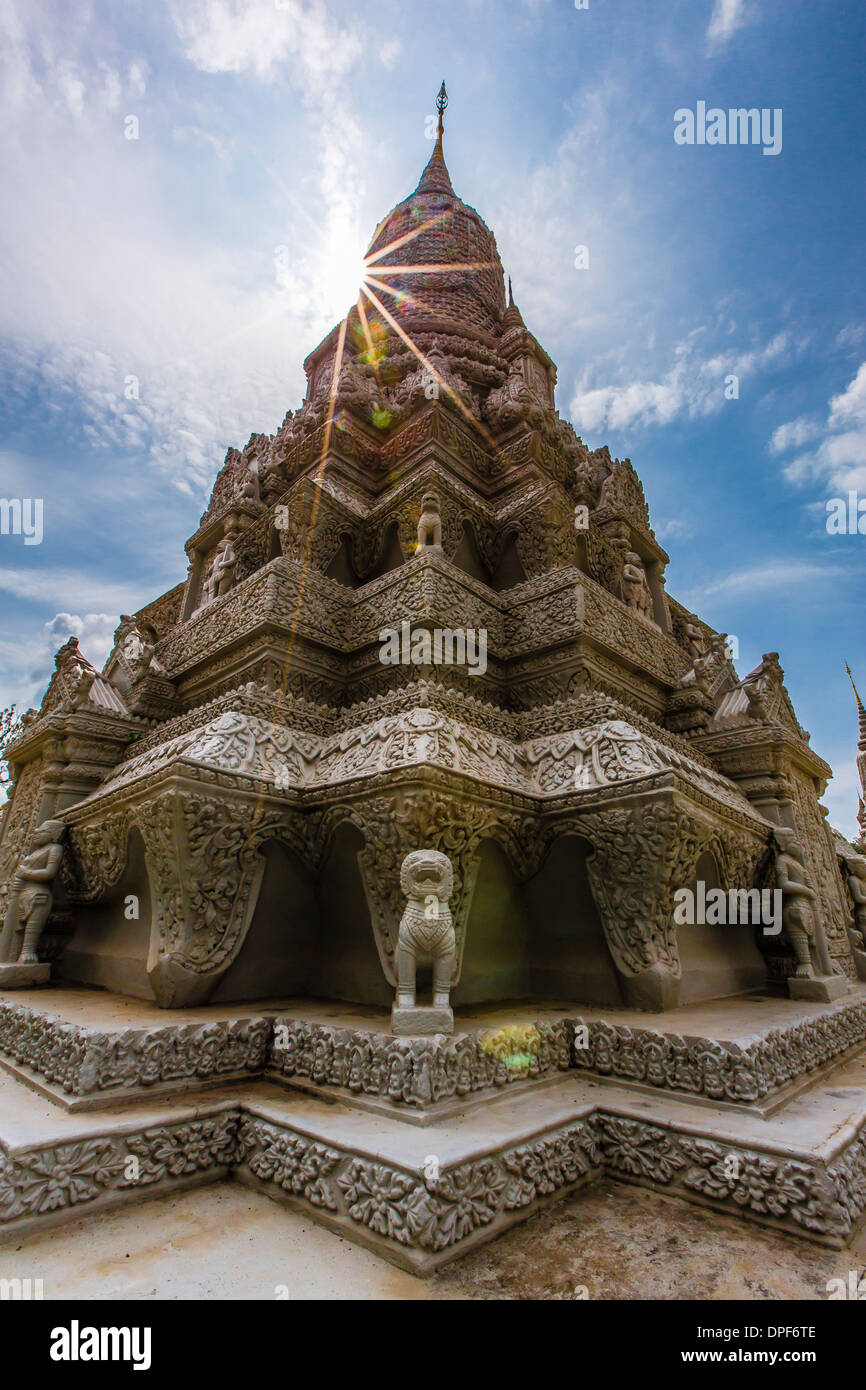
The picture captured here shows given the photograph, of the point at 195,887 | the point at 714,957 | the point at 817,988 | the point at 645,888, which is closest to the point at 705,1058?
the point at 645,888

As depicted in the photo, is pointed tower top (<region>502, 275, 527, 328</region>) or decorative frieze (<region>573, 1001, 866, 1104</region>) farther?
pointed tower top (<region>502, 275, 527, 328</region>)

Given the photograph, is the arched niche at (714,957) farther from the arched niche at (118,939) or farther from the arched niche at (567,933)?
the arched niche at (118,939)

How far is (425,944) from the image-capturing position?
173 inches

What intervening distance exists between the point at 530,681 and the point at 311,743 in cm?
302

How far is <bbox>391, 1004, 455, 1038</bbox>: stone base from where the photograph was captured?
4191mm

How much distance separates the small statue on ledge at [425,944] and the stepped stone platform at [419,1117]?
0.70 ft

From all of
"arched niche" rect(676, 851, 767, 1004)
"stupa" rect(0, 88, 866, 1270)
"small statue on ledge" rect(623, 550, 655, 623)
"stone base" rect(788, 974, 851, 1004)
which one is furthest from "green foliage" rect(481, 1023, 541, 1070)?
"small statue on ledge" rect(623, 550, 655, 623)

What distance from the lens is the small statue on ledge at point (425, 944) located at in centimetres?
423

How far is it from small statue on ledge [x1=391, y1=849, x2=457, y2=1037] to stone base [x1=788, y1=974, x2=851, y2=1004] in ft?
15.4

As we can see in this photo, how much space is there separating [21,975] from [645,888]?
6972mm

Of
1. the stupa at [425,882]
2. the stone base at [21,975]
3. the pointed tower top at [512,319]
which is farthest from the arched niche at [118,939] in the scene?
the pointed tower top at [512,319]

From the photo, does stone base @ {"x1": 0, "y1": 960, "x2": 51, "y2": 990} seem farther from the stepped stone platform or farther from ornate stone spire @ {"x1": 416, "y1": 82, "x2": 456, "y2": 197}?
ornate stone spire @ {"x1": 416, "y1": 82, "x2": 456, "y2": 197}
